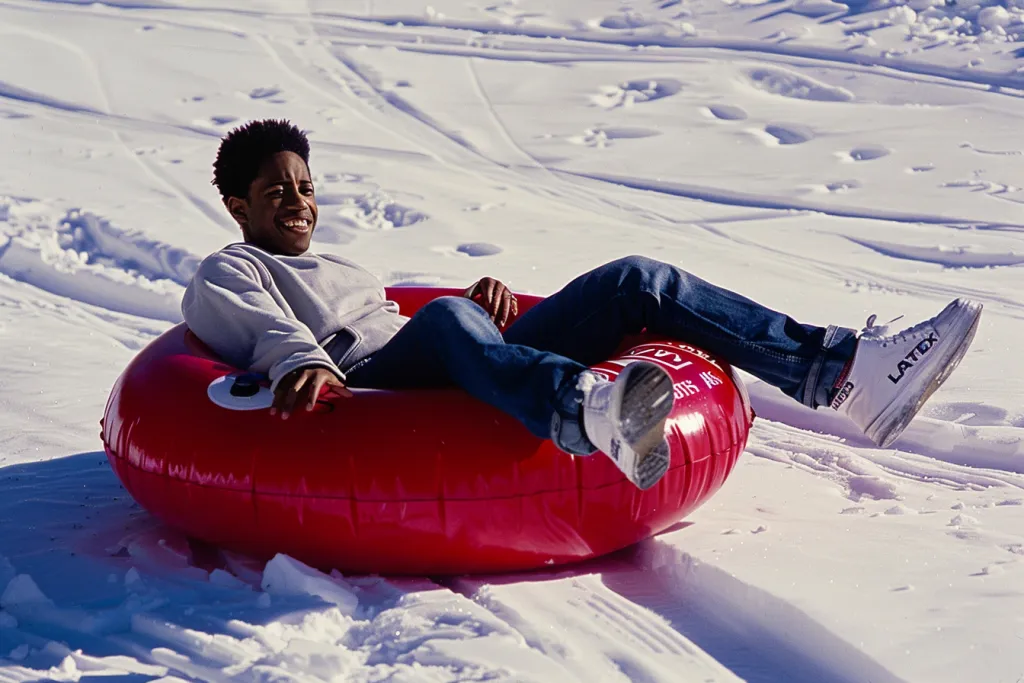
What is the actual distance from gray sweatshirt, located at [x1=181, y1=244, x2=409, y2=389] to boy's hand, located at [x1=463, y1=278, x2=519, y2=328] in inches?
10.7

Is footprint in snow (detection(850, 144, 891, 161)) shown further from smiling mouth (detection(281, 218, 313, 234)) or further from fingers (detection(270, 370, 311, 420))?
fingers (detection(270, 370, 311, 420))

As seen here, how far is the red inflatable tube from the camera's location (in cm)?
259

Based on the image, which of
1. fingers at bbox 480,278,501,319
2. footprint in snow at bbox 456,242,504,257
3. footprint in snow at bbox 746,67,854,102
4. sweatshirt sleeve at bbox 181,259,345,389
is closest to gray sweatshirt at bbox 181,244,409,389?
sweatshirt sleeve at bbox 181,259,345,389

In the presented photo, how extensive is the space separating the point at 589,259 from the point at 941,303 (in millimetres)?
1534

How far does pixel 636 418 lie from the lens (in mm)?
2297

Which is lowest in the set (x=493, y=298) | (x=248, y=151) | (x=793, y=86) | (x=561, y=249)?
(x=561, y=249)

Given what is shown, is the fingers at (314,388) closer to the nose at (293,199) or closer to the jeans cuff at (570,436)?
the jeans cuff at (570,436)

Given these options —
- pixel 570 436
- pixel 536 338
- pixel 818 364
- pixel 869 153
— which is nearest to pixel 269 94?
pixel 869 153

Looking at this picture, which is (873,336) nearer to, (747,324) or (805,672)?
(747,324)

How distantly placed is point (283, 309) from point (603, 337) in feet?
2.59

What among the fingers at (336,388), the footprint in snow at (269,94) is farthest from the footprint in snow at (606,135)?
the fingers at (336,388)

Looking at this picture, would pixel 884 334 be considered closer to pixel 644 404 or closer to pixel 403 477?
pixel 644 404

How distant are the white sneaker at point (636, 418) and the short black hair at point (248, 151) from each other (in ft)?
4.24

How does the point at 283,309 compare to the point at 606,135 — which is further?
the point at 606,135
